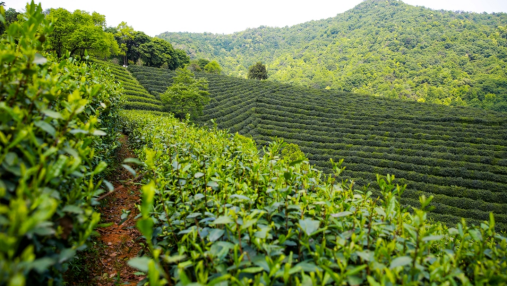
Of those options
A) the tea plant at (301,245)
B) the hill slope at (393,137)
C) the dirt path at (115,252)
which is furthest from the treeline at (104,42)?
the tea plant at (301,245)

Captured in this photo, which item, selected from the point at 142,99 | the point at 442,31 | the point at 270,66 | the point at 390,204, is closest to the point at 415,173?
the point at 390,204

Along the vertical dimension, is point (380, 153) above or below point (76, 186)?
below

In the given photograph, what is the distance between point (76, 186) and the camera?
1.07m

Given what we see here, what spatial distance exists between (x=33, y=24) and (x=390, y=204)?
2.08 m

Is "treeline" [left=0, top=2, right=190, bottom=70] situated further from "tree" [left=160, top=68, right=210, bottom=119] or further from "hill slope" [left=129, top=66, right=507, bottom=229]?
"tree" [left=160, top=68, right=210, bottom=119]

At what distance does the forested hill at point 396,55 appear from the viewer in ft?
146

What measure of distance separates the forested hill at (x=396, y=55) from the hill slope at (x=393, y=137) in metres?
26.8

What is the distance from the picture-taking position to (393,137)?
17594 millimetres

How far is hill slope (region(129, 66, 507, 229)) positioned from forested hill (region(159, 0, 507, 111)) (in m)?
26.8

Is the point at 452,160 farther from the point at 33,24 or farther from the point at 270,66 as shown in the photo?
the point at 270,66

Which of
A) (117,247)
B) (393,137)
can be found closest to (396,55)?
(393,137)

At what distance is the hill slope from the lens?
1199 cm

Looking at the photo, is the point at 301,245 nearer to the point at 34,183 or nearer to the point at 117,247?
the point at 34,183

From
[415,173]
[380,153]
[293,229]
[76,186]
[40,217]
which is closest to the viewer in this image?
[40,217]
